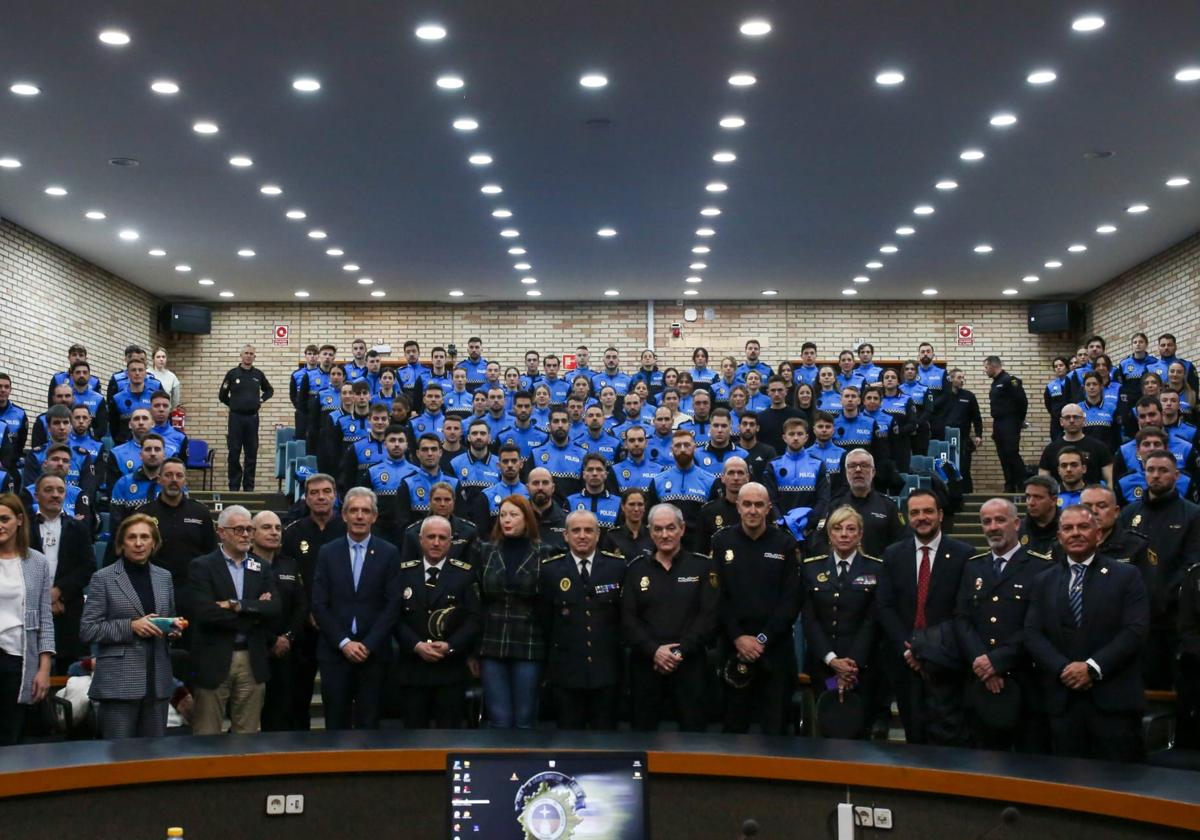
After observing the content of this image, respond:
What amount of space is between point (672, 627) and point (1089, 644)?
2.06 m

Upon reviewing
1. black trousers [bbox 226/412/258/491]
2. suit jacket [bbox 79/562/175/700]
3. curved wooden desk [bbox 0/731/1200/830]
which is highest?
black trousers [bbox 226/412/258/491]

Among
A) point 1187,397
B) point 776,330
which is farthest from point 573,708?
point 776,330

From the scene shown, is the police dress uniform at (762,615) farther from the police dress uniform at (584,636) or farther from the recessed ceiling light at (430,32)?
the recessed ceiling light at (430,32)

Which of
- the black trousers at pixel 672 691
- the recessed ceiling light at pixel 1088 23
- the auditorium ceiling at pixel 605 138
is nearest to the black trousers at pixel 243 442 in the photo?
the auditorium ceiling at pixel 605 138

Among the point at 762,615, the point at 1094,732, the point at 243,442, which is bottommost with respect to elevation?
the point at 1094,732

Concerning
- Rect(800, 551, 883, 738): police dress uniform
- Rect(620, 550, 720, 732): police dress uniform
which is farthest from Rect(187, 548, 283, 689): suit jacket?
Rect(800, 551, 883, 738): police dress uniform

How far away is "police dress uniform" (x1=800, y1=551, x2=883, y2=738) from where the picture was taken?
650cm

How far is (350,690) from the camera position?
6.88 m

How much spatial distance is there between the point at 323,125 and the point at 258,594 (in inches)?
266

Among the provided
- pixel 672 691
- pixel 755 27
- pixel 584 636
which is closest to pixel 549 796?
pixel 584 636

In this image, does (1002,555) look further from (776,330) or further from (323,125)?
(776,330)

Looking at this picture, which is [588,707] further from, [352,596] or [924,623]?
[924,623]

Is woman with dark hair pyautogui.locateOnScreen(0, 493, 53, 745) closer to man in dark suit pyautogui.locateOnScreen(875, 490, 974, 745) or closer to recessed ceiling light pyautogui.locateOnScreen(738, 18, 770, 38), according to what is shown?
man in dark suit pyautogui.locateOnScreen(875, 490, 974, 745)

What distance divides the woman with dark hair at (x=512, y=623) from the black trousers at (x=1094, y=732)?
8.47 ft
